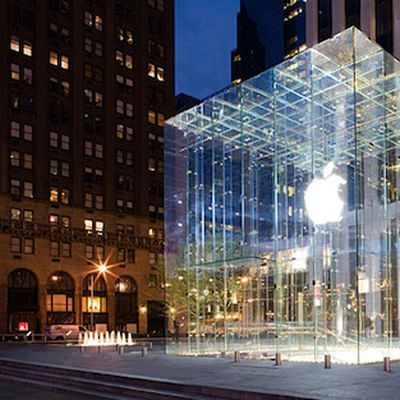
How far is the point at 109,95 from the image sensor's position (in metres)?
83.2

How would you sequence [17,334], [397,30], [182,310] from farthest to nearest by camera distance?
[17,334] < [397,30] < [182,310]

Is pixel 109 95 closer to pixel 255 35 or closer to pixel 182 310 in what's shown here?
pixel 182 310

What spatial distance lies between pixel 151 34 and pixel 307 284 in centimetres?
6909

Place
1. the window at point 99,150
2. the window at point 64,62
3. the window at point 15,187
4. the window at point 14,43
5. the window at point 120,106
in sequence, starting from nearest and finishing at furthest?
the window at point 15,187
the window at point 14,43
the window at point 64,62
the window at point 99,150
the window at point 120,106

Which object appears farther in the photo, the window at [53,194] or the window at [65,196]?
the window at [65,196]

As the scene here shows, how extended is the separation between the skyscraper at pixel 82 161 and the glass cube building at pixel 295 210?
38.9 meters

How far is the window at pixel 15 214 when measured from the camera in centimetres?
7009

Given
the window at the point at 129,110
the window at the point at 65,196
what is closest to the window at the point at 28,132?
the window at the point at 65,196

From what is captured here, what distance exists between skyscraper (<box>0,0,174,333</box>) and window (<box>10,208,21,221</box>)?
0.15 meters

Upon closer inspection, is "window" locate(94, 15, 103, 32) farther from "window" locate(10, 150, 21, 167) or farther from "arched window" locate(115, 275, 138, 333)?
"arched window" locate(115, 275, 138, 333)

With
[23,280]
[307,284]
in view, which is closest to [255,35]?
[23,280]

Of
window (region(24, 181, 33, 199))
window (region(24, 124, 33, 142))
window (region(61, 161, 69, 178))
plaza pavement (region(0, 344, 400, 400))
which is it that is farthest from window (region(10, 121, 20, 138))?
plaza pavement (region(0, 344, 400, 400))

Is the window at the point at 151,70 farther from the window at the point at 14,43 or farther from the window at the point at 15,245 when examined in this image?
the window at the point at 15,245

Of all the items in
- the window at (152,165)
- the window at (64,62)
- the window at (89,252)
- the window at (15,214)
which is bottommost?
the window at (89,252)
